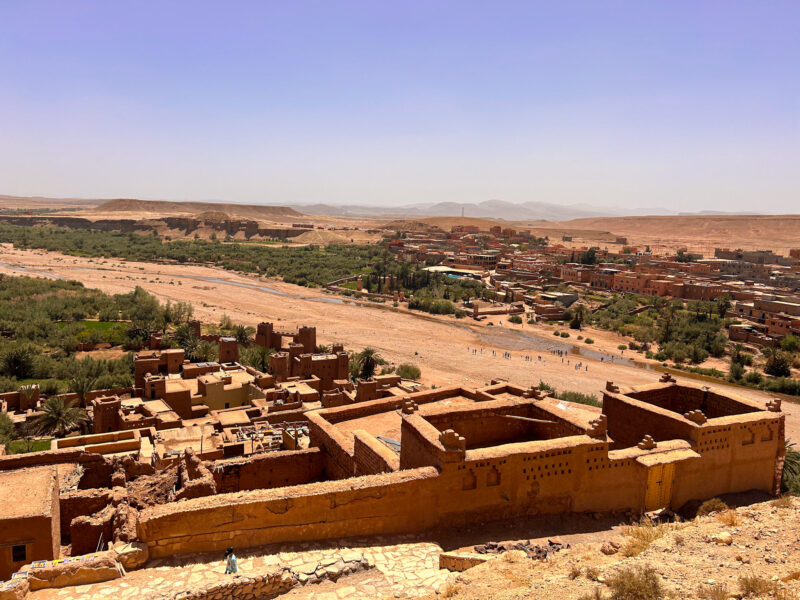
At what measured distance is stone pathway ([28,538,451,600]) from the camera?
22.6 feet

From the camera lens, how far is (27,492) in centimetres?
1075

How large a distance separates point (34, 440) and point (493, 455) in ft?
56.4

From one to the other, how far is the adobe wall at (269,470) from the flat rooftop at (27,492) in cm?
299

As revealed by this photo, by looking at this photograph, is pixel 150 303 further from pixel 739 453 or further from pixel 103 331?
pixel 739 453

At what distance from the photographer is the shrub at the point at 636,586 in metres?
6.38

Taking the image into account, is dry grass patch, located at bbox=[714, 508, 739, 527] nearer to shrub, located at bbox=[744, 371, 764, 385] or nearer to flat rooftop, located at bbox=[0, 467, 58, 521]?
flat rooftop, located at bbox=[0, 467, 58, 521]

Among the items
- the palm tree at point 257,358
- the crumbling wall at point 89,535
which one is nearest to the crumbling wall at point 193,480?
the crumbling wall at point 89,535

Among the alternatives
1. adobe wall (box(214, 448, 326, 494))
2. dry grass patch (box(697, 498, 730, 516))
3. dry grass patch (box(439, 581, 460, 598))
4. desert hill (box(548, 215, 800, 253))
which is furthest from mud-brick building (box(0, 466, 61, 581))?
desert hill (box(548, 215, 800, 253))

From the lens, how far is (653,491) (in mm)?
10844

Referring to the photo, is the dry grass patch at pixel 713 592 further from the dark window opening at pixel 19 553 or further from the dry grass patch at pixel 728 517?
the dark window opening at pixel 19 553

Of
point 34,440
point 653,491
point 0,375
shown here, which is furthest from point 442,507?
point 0,375

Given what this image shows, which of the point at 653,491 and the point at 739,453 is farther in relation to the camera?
the point at 739,453

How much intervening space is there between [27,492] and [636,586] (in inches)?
421

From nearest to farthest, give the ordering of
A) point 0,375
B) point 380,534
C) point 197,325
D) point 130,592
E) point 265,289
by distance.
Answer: point 130,592 < point 380,534 < point 0,375 < point 197,325 < point 265,289
